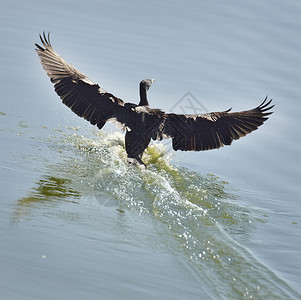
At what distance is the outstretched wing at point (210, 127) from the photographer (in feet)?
30.1

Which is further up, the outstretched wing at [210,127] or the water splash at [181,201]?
the outstretched wing at [210,127]

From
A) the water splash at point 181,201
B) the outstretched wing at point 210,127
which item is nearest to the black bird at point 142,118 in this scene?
the outstretched wing at point 210,127

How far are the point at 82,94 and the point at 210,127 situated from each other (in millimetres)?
2155

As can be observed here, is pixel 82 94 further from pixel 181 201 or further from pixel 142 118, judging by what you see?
pixel 181 201

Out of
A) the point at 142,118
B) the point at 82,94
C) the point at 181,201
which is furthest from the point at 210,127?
the point at 181,201

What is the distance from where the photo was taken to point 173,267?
17.4 ft

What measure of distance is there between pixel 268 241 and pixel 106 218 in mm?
1921

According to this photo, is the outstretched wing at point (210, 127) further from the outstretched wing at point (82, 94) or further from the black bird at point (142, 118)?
the outstretched wing at point (82, 94)

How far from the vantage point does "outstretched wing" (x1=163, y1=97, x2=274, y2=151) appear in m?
9.19

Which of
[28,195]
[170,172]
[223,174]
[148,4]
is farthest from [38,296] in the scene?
[148,4]

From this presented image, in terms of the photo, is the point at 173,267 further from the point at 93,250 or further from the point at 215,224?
the point at 215,224

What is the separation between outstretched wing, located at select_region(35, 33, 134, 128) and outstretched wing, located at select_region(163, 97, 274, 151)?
802 mm

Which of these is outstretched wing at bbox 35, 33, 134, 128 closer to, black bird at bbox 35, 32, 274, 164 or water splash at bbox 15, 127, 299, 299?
black bird at bbox 35, 32, 274, 164

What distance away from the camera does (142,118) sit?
9.05 metres
